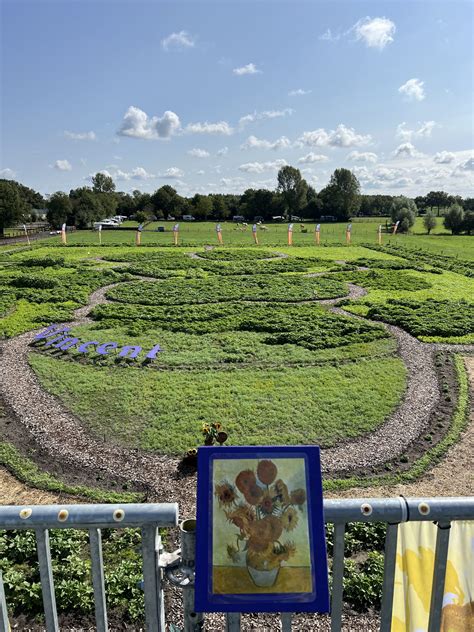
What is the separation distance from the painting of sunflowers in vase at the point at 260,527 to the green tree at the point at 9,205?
7378 cm

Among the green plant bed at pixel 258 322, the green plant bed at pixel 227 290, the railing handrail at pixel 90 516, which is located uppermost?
the railing handrail at pixel 90 516

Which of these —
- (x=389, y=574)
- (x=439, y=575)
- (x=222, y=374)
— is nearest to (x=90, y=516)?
(x=389, y=574)

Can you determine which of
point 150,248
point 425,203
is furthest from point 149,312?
point 425,203

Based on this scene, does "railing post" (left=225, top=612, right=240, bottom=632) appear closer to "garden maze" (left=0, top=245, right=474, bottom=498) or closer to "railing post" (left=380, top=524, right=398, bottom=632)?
"railing post" (left=380, top=524, right=398, bottom=632)

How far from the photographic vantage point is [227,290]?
26047mm

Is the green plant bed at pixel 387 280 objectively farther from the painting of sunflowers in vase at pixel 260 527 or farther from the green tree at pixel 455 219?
the green tree at pixel 455 219

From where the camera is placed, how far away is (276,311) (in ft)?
70.5

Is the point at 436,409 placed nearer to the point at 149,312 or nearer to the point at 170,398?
the point at 170,398

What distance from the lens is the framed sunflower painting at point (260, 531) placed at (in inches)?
110

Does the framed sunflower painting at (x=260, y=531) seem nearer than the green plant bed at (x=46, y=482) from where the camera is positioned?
Yes

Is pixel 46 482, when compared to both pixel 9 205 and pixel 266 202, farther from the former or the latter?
pixel 266 202

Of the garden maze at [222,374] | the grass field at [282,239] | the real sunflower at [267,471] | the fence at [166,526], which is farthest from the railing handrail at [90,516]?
the grass field at [282,239]

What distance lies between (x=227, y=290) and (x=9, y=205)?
178ft

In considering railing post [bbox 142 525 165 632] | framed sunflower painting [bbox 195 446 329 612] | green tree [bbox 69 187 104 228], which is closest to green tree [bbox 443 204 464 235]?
green tree [bbox 69 187 104 228]
